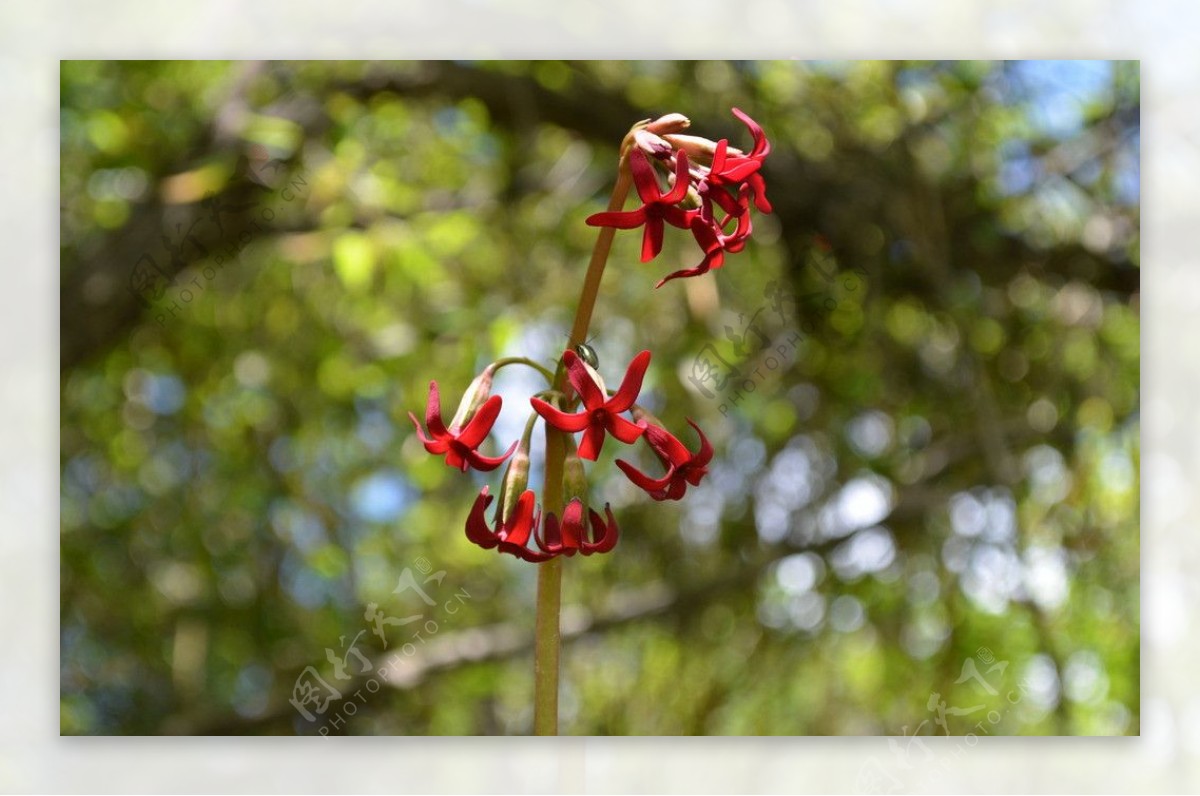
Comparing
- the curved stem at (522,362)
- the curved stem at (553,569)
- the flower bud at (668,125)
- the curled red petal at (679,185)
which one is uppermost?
the flower bud at (668,125)

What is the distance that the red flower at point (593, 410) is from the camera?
2.58 feet

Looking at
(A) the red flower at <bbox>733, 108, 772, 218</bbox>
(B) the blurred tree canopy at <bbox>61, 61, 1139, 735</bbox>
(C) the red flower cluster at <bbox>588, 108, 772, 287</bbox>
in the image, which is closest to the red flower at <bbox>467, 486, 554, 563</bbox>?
(C) the red flower cluster at <bbox>588, 108, 772, 287</bbox>

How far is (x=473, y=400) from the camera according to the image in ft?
2.80

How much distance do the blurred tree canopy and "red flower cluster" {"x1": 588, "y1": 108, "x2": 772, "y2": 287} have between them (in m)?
0.56

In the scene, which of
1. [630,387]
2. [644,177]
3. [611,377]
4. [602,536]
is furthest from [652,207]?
[611,377]

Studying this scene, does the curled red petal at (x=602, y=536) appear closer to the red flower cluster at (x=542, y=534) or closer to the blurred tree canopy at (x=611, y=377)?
the red flower cluster at (x=542, y=534)

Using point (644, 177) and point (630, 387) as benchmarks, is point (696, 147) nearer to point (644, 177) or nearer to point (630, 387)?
point (644, 177)

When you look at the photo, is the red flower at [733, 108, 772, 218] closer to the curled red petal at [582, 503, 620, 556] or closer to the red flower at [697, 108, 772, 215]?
the red flower at [697, 108, 772, 215]

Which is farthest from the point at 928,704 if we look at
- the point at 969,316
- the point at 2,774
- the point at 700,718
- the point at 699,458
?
the point at 2,774

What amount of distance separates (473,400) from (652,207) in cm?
19

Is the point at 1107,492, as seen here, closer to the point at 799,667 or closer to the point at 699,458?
the point at 799,667

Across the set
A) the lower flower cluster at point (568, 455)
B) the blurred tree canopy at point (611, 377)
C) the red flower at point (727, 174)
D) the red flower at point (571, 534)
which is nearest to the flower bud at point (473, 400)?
the lower flower cluster at point (568, 455)

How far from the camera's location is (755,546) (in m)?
1.61

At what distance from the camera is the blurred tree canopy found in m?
1.38
